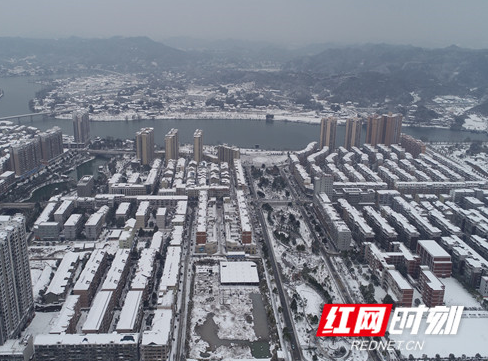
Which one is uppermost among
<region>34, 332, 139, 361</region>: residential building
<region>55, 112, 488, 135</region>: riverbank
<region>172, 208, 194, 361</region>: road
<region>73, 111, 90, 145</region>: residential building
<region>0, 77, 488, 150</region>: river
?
<region>73, 111, 90, 145</region>: residential building

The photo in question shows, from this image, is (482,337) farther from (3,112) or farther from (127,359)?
(3,112)

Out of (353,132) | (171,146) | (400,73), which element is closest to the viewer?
(171,146)

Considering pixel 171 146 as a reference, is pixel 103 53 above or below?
above

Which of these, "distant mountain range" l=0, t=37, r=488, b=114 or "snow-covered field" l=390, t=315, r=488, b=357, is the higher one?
"distant mountain range" l=0, t=37, r=488, b=114

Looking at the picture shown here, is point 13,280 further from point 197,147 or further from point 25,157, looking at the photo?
point 197,147

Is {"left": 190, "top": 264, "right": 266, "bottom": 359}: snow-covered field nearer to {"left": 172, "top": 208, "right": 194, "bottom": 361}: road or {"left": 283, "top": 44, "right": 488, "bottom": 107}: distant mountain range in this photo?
→ {"left": 172, "top": 208, "right": 194, "bottom": 361}: road

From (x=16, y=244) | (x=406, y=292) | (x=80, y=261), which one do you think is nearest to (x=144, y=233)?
(x=80, y=261)

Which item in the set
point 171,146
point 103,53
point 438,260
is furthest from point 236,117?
point 103,53

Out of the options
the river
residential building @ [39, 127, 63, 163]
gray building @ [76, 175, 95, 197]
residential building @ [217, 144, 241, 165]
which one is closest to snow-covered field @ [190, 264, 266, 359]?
gray building @ [76, 175, 95, 197]
